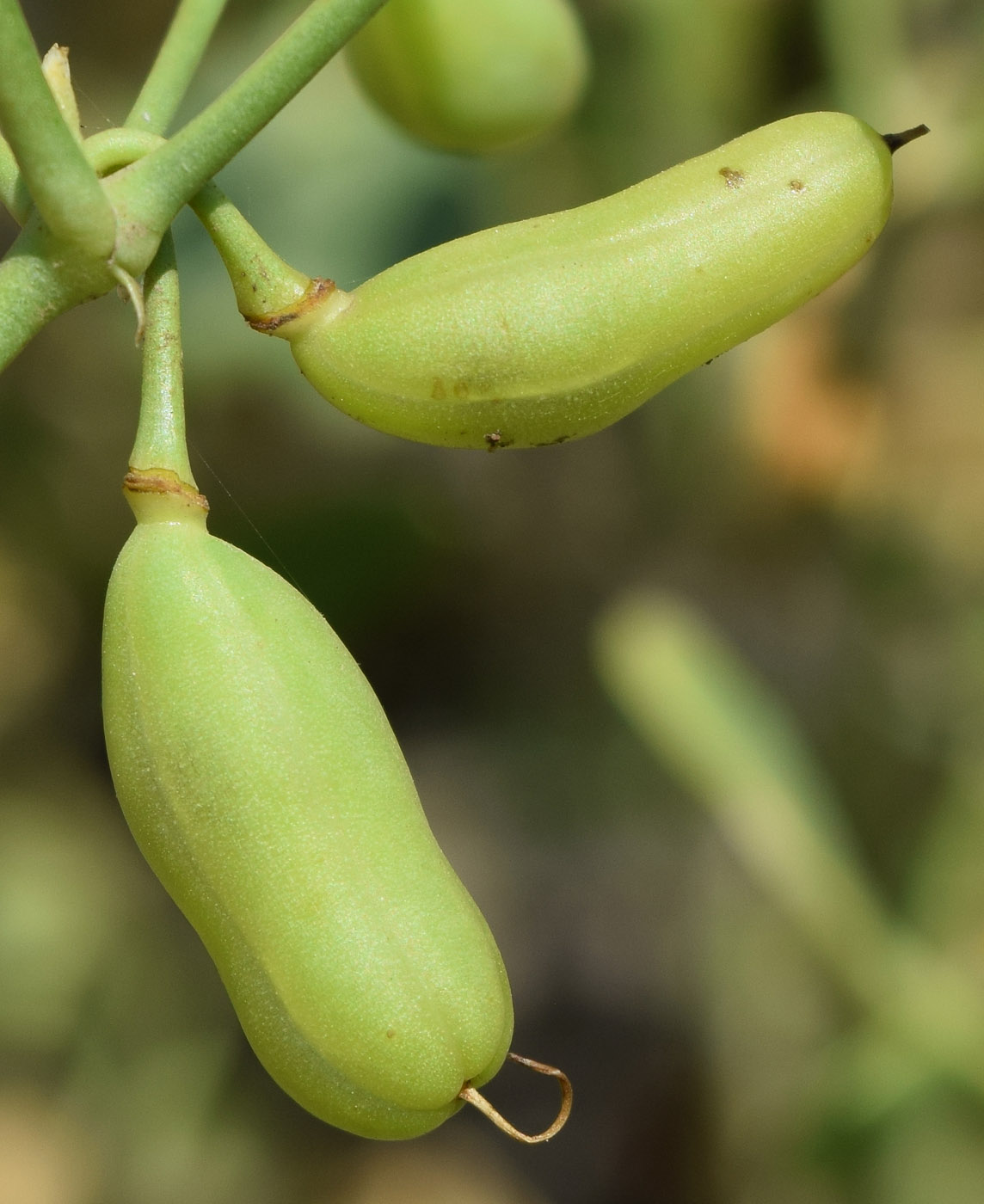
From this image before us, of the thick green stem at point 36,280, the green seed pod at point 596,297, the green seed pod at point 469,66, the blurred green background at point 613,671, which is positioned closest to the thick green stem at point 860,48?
the blurred green background at point 613,671

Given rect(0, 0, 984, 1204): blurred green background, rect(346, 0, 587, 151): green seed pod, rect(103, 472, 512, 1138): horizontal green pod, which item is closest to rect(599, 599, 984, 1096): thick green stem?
Answer: rect(0, 0, 984, 1204): blurred green background

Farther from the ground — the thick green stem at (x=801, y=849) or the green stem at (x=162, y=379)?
the green stem at (x=162, y=379)

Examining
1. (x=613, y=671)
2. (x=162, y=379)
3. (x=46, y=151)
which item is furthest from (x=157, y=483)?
(x=613, y=671)

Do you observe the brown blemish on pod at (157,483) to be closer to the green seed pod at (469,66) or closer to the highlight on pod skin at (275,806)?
the highlight on pod skin at (275,806)

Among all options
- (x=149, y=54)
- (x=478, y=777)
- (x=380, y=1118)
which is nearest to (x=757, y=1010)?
(x=478, y=777)

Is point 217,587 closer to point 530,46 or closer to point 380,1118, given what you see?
point 380,1118

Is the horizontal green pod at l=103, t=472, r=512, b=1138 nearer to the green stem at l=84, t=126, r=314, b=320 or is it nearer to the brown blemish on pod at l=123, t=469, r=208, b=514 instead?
the brown blemish on pod at l=123, t=469, r=208, b=514
